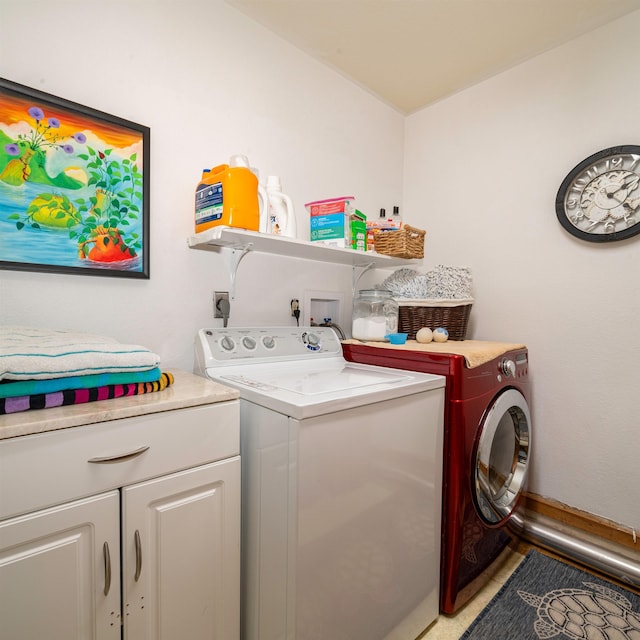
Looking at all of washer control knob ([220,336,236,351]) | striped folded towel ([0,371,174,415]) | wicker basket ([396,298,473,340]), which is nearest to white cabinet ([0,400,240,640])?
striped folded towel ([0,371,174,415])

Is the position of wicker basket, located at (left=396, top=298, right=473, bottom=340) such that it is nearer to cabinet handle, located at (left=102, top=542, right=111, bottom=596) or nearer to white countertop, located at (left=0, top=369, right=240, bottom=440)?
white countertop, located at (left=0, top=369, right=240, bottom=440)

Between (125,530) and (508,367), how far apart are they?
1.57m

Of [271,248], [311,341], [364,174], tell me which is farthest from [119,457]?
[364,174]

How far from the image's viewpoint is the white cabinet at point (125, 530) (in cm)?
76

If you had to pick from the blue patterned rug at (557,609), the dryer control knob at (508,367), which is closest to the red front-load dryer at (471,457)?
the dryer control knob at (508,367)

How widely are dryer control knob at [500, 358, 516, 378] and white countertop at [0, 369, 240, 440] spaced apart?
47.0 inches

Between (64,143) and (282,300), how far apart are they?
1.10 metres

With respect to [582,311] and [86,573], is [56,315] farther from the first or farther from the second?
[582,311]

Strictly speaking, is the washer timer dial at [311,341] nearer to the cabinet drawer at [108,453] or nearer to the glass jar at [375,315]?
the glass jar at [375,315]

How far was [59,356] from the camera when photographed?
87 cm

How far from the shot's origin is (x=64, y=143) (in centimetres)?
126

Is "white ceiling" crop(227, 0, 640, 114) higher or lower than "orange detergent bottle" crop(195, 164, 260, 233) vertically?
higher

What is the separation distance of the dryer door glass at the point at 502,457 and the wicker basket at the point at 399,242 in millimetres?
876

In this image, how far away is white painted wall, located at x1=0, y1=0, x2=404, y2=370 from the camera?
4.09 ft
